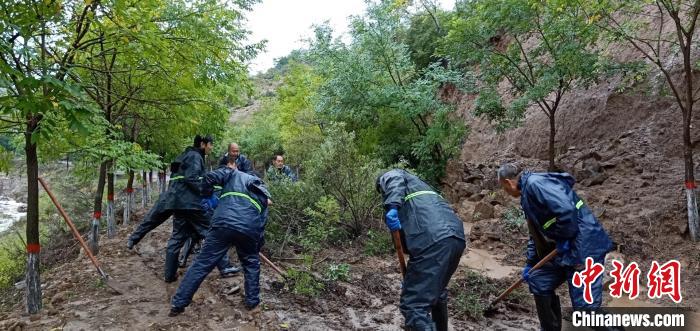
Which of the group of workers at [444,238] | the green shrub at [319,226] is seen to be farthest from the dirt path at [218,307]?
the green shrub at [319,226]

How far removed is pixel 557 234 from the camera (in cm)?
339

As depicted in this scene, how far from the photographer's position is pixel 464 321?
4.68 m

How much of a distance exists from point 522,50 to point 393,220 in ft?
23.2

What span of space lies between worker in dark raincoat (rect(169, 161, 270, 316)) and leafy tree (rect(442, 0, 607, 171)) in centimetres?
590

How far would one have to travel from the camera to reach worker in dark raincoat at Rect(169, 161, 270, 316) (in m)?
4.45

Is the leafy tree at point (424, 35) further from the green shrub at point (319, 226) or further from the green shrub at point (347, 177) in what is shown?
the green shrub at point (319, 226)

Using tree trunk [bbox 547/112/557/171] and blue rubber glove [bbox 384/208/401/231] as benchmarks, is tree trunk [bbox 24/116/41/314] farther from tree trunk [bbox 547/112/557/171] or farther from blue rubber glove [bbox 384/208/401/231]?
tree trunk [bbox 547/112/557/171]

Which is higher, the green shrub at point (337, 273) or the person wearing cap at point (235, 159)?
the person wearing cap at point (235, 159)

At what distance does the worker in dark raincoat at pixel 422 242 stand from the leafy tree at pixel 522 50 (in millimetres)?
5323

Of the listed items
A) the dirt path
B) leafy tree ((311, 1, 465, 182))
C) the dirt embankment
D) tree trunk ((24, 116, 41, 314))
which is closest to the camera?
the dirt path

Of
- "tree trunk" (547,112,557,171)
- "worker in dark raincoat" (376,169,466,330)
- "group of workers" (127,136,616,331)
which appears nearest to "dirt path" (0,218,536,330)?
"group of workers" (127,136,616,331)

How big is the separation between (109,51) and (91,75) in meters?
1.77

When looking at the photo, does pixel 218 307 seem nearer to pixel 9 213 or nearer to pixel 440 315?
pixel 440 315

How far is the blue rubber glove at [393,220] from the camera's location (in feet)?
11.2
